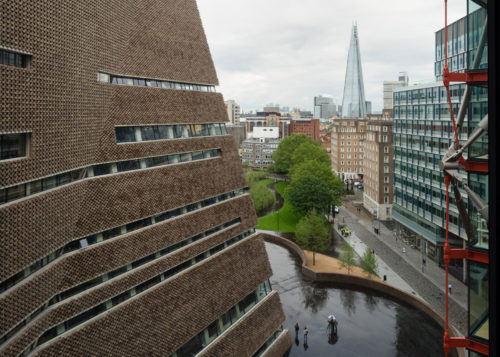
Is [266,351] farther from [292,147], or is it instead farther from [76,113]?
[292,147]

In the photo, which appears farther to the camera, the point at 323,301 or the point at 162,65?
the point at 323,301

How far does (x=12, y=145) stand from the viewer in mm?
16766

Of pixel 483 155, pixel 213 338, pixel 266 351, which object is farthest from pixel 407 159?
pixel 483 155

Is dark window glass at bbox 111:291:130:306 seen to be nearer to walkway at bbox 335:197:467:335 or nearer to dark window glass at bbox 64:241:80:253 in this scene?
dark window glass at bbox 64:241:80:253

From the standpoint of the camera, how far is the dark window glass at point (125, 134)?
2475cm

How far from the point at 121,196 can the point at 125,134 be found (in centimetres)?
426

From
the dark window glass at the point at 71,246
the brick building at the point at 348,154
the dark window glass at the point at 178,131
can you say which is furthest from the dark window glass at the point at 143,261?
the brick building at the point at 348,154

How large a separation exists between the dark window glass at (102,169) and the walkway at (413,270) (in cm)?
3604

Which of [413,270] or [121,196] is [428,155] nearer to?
[413,270]

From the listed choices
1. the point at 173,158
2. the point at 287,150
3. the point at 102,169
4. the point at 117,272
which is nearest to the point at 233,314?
the point at 117,272

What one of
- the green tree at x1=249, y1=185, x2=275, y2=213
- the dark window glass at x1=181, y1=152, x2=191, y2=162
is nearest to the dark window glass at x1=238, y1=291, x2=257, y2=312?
the dark window glass at x1=181, y1=152, x2=191, y2=162

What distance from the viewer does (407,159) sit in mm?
65688
